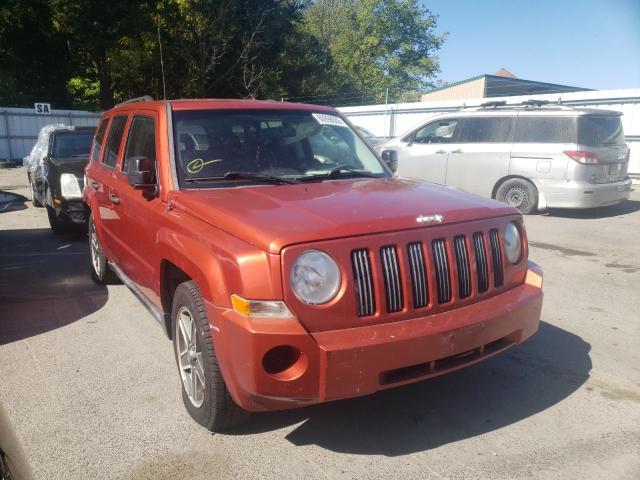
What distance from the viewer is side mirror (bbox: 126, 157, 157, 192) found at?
360 cm

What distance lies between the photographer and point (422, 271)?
8.98 feet

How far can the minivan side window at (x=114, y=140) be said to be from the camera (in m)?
4.77

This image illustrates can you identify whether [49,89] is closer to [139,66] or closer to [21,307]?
[139,66]

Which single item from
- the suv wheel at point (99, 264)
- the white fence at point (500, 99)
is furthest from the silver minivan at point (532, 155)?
the suv wheel at point (99, 264)

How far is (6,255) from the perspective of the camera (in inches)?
285

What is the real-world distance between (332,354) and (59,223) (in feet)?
23.1

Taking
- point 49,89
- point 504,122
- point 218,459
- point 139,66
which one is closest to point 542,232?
point 504,122

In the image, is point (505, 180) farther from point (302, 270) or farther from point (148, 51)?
point (148, 51)

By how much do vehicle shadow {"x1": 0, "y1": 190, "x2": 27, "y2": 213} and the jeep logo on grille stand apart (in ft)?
34.0

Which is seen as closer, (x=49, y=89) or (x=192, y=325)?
(x=192, y=325)

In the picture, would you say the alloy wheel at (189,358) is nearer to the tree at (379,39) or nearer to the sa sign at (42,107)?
the sa sign at (42,107)

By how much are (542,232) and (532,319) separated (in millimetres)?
6023

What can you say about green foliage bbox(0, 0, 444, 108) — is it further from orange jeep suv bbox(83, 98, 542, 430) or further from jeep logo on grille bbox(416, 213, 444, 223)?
jeep logo on grille bbox(416, 213, 444, 223)

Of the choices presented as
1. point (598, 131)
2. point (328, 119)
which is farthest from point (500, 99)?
point (328, 119)
